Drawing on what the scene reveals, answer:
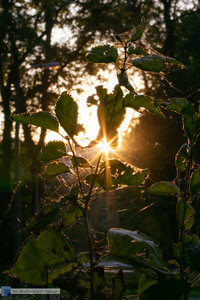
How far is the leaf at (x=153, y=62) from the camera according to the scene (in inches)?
54.6

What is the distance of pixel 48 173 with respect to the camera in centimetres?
154

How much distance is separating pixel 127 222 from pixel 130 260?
2323cm

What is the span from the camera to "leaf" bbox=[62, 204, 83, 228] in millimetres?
1513

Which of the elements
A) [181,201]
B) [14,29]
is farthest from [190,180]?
[14,29]

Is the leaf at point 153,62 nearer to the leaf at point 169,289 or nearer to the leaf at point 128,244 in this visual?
the leaf at point 128,244

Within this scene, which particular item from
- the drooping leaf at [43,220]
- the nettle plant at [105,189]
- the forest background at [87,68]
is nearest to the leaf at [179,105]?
the nettle plant at [105,189]

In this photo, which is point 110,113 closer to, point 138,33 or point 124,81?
point 124,81

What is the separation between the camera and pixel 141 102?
144cm

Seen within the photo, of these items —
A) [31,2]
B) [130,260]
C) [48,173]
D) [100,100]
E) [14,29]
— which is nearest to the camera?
[130,260]

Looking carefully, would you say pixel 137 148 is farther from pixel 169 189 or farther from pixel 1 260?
pixel 169 189

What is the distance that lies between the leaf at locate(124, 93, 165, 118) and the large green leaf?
17.0 inches

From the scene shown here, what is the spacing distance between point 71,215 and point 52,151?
217mm

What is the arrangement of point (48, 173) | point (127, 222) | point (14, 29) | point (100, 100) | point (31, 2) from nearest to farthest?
point (100, 100)
point (48, 173)
point (14, 29)
point (31, 2)
point (127, 222)

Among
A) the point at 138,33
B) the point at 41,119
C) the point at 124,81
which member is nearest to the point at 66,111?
the point at 41,119
